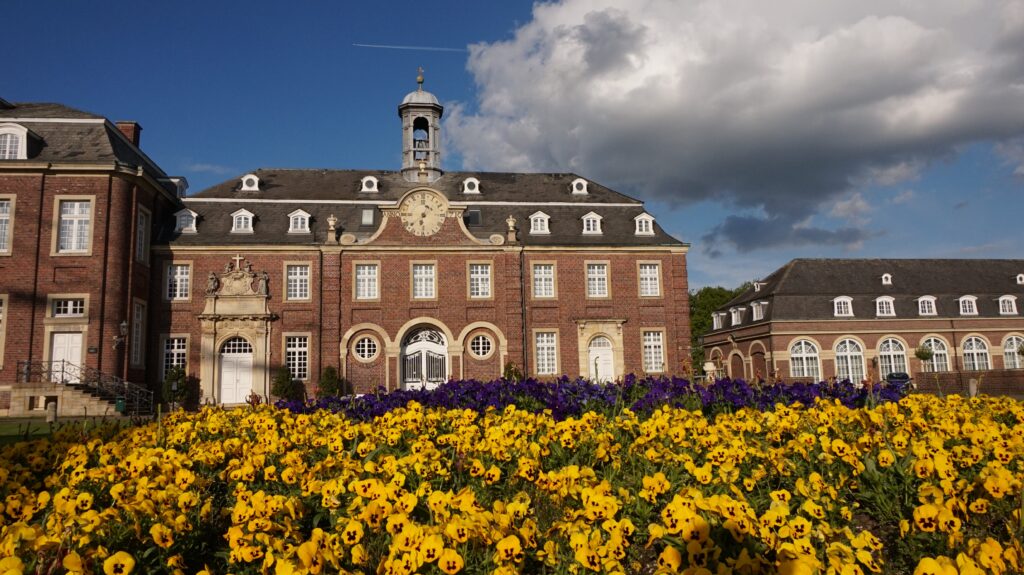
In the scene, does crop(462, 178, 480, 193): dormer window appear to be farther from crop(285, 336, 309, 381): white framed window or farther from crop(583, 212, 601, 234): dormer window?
crop(285, 336, 309, 381): white framed window

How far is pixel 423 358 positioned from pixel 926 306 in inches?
1192

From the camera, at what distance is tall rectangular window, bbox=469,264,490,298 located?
29719 millimetres

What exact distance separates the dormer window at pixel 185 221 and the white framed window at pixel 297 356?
6.60 metres

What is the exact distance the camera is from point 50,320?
963 inches

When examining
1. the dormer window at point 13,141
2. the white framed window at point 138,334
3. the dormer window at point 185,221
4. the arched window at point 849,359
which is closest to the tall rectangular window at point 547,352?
the dormer window at point 185,221

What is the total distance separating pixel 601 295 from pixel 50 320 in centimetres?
2204

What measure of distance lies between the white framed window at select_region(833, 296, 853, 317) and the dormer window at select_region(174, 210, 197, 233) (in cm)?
3444

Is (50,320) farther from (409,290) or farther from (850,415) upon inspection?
(850,415)

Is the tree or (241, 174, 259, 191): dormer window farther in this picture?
the tree

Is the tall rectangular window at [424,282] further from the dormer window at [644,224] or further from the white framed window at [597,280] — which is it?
the dormer window at [644,224]

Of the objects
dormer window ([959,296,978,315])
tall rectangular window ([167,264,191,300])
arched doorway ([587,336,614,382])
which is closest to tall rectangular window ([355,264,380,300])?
tall rectangular window ([167,264,191,300])

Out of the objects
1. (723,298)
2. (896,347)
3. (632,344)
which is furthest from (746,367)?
(723,298)

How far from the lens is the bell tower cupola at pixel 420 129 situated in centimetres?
3455

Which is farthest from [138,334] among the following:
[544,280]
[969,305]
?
[969,305]
